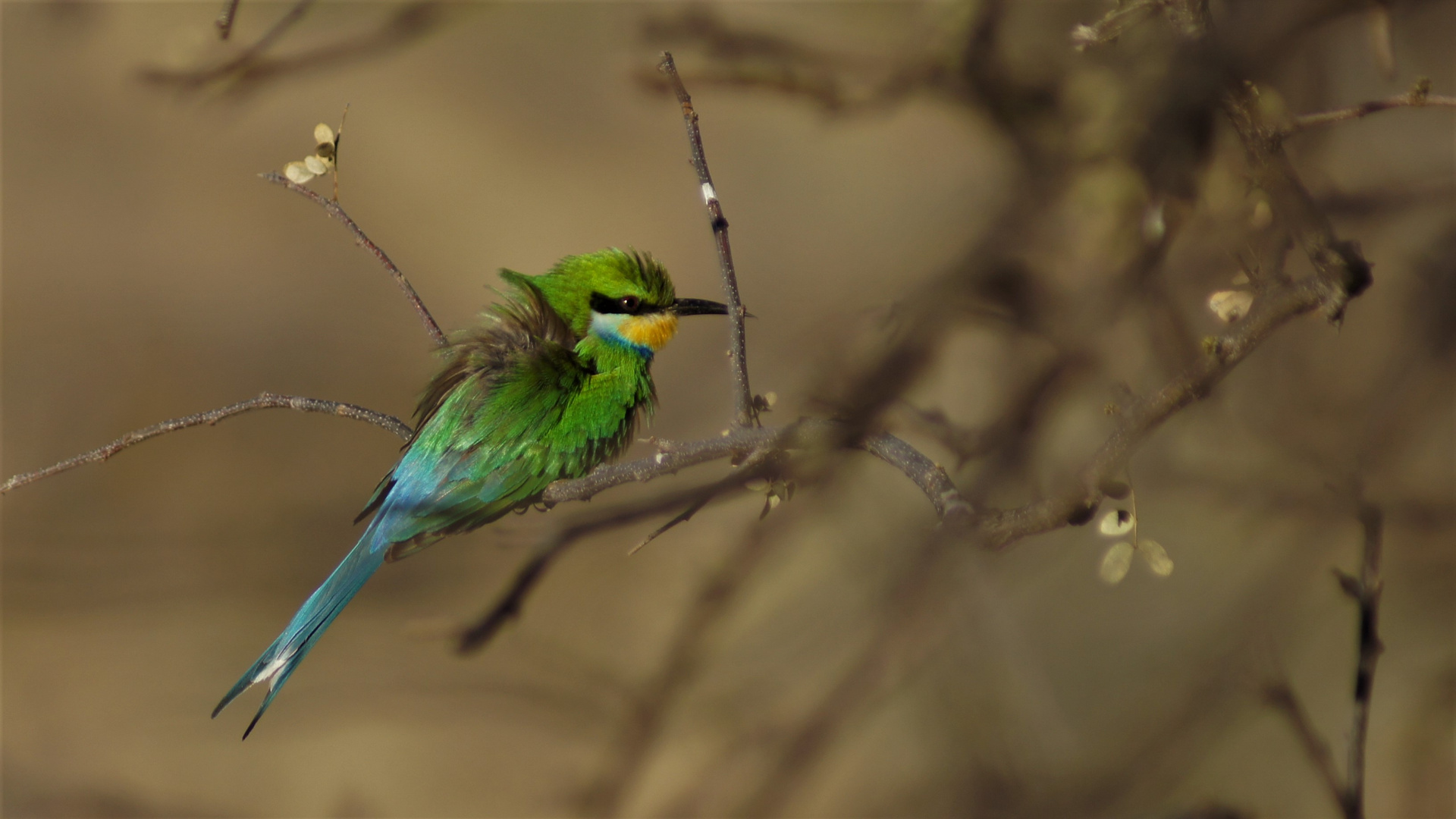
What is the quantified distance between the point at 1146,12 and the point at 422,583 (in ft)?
8.74

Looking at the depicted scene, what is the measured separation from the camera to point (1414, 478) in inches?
67.8

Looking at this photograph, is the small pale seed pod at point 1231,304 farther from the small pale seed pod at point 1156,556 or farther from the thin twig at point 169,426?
the thin twig at point 169,426

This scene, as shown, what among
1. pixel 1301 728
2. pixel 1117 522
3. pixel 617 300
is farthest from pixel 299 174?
pixel 1301 728

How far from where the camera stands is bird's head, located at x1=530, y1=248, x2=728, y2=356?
2057 millimetres

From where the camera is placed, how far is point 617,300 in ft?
6.81

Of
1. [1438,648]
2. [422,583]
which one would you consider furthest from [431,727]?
[1438,648]

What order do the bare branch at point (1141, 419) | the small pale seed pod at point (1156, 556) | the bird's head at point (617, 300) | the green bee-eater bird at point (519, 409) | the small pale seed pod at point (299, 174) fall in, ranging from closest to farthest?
the bare branch at point (1141, 419) → the small pale seed pod at point (1156, 556) → the small pale seed pod at point (299, 174) → the green bee-eater bird at point (519, 409) → the bird's head at point (617, 300)

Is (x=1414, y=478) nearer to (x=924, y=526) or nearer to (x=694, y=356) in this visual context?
(x=924, y=526)

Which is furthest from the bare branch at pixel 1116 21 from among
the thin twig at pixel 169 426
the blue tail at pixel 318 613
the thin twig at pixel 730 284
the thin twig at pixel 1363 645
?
the blue tail at pixel 318 613

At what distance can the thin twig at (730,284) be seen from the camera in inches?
43.4

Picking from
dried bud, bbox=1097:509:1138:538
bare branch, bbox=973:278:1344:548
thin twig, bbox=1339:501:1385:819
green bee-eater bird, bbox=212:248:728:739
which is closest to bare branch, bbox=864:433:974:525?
bare branch, bbox=973:278:1344:548

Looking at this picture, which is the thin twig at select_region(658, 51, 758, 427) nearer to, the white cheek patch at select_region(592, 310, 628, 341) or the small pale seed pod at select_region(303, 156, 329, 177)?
the small pale seed pod at select_region(303, 156, 329, 177)

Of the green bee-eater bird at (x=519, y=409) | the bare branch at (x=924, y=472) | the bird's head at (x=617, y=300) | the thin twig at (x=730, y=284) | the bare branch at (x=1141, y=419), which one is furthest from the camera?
the bird's head at (x=617, y=300)

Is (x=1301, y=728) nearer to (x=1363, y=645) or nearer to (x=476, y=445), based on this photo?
(x=1363, y=645)
